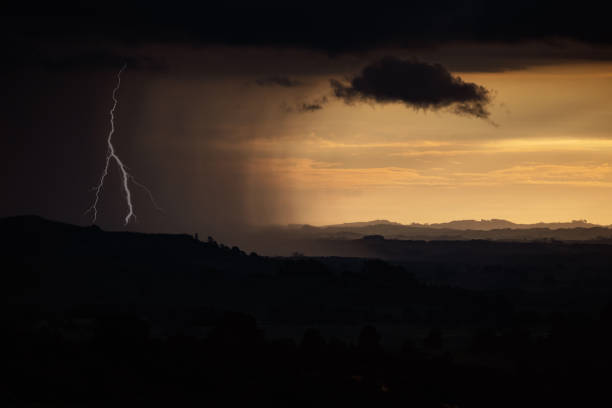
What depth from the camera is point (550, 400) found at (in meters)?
68.8

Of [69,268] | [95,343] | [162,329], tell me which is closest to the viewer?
[95,343]

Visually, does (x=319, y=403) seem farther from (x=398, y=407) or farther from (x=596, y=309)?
(x=596, y=309)

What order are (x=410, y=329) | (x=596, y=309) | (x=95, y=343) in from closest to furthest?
(x=95, y=343) < (x=410, y=329) < (x=596, y=309)

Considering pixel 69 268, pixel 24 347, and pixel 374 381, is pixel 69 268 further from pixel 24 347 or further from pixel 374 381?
pixel 374 381

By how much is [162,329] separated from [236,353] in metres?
50.6

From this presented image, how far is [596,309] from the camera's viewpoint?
6314 inches

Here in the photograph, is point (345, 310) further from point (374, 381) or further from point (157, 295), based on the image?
point (374, 381)

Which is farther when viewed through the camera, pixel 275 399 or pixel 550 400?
pixel 550 400

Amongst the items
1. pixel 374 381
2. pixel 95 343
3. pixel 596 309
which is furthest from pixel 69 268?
pixel 374 381

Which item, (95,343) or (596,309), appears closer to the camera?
(95,343)

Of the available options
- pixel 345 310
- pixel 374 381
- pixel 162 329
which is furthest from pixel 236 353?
pixel 345 310

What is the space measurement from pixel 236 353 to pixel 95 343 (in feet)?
37.8

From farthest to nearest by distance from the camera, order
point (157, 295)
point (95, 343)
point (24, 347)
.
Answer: point (157, 295)
point (95, 343)
point (24, 347)

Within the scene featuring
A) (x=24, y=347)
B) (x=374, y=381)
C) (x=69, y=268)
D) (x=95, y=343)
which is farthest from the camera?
(x=69, y=268)
